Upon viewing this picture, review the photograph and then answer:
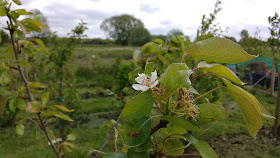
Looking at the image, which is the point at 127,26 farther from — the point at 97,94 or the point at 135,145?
the point at 135,145

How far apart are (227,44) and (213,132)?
3696 mm

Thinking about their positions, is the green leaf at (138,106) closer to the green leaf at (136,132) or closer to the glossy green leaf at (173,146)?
the green leaf at (136,132)

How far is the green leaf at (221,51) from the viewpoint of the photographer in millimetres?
545

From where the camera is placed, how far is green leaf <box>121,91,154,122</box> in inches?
20.6

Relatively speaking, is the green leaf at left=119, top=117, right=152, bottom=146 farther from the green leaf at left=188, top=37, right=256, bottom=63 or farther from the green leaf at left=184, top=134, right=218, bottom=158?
the green leaf at left=188, top=37, right=256, bottom=63

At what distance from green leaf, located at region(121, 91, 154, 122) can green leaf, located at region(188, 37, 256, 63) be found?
0.21m

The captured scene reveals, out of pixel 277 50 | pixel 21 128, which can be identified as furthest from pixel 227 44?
pixel 277 50

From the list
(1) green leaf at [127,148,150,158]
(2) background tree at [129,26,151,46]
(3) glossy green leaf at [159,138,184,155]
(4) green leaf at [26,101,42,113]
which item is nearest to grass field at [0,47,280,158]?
(4) green leaf at [26,101,42,113]

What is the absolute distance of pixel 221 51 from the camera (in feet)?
1.86

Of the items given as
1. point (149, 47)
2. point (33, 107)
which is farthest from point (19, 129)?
point (149, 47)

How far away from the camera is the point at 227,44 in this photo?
0.55 meters

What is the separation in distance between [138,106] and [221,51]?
0.28m

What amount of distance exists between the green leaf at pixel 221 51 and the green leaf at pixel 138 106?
21cm

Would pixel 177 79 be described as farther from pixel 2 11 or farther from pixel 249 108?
pixel 2 11
